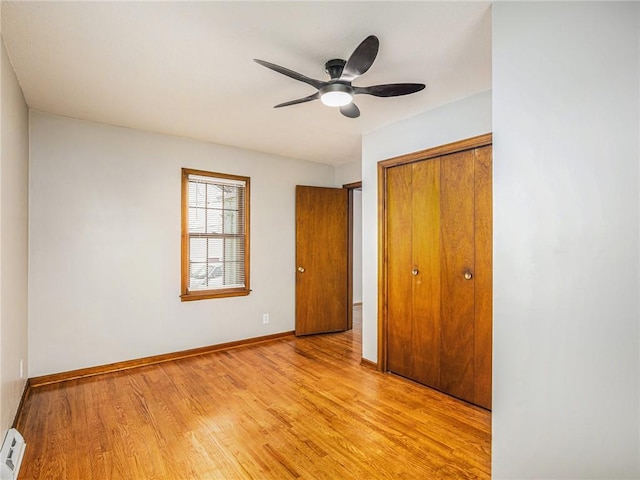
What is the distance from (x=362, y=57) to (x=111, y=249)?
3.02 meters

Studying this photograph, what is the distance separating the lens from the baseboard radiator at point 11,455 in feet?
5.80

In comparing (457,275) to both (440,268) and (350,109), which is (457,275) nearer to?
(440,268)

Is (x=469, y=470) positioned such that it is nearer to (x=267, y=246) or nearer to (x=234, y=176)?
(x=267, y=246)

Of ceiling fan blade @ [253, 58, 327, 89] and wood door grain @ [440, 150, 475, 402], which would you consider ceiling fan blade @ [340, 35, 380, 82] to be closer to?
ceiling fan blade @ [253, 58, 327, 89]

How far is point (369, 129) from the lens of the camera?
348cm

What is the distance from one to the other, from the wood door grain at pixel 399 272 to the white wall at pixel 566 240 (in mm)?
1640

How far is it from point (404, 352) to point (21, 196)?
137 inches

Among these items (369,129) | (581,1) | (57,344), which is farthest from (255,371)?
(581,1)

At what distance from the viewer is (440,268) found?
290 centimetres

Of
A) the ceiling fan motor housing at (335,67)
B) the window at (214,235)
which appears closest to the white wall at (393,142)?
the ceiling fan motor housing at (335,67)

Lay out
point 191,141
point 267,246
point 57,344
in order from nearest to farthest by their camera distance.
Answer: point 57,344
point 191,141
point 267,246

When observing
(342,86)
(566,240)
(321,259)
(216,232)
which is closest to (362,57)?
(342,86)

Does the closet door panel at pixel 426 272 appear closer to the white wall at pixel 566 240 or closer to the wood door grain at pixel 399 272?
the wood door grain at pixel 399 272

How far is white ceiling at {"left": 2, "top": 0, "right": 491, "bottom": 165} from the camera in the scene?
171cm
